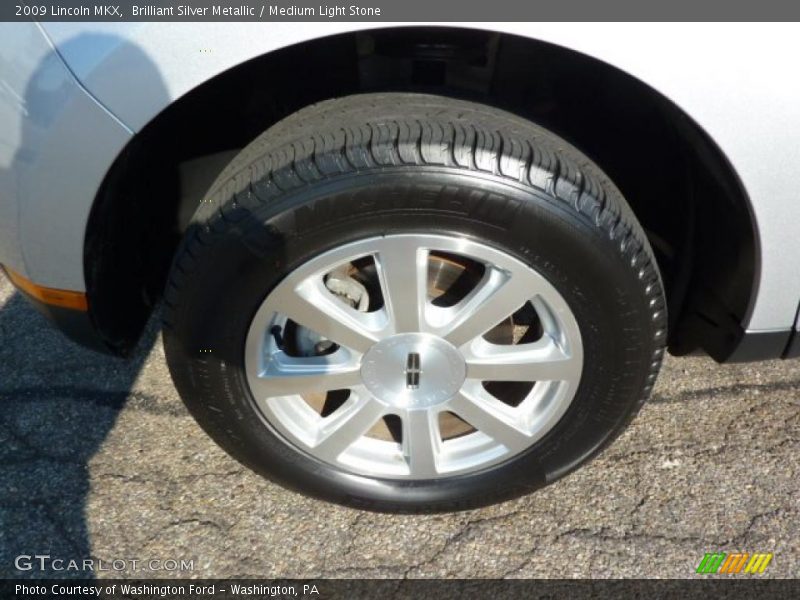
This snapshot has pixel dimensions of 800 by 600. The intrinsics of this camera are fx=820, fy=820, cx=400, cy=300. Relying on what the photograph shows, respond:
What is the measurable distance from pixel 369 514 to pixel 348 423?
29 centimetres

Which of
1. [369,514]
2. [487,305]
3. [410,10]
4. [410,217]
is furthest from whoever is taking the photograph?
[369,514]

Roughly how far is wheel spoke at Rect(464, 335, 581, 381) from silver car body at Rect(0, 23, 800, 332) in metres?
0.51

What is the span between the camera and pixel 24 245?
1.74 meters

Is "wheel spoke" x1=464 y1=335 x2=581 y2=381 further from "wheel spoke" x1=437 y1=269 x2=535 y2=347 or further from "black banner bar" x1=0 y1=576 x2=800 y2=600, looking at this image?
"black banner bar" x1=0 y1=576 x2=800 y2=600

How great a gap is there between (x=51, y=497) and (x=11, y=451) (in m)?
0.23

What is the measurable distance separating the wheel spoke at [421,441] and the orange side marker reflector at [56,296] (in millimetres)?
781

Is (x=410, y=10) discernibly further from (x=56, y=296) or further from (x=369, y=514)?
(x=369, y=514)

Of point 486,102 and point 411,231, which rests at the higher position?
point 486,102

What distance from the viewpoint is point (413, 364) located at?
183 cm

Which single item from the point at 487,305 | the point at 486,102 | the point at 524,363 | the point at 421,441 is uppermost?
the point at 486,102

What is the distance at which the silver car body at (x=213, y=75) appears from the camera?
1.49 meters

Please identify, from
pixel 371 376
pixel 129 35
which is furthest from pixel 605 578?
pixel 129 35

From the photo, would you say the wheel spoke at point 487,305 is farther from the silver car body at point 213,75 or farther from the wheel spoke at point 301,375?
the silver car body at point 213,75

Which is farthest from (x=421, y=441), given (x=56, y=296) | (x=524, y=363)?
(x=56, y=296)
